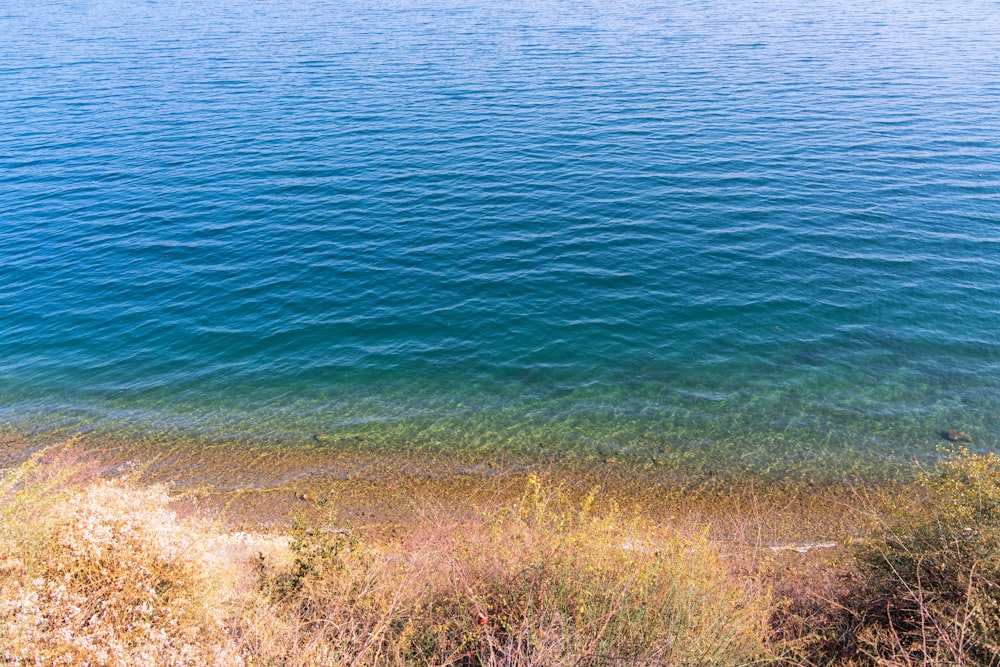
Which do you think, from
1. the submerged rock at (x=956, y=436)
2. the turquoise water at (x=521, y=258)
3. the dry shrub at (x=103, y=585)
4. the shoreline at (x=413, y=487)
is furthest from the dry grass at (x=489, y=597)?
the submerged rock at (x=956, y=436)

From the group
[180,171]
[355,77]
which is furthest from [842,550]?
[355,77]

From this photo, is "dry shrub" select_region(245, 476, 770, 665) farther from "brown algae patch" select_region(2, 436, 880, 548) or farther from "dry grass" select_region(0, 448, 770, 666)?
"brown algae patch" select_region(2, 436, 880, 548)

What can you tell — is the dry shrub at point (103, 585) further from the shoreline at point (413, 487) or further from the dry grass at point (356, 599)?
the shoreline at point (413, 487)

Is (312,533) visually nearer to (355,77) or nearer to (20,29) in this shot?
(355,77)

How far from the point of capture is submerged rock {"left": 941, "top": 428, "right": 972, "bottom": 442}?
1673 cm

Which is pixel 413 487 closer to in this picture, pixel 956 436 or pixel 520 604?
pixel 520 604

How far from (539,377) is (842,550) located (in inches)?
388

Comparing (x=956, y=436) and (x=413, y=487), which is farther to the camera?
(x=956, y=436)

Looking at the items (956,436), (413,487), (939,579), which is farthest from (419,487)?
(956,436)

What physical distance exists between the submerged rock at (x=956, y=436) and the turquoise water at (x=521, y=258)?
254 mm

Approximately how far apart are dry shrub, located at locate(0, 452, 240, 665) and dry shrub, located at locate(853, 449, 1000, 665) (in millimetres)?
9065

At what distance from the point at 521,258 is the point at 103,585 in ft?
63.7

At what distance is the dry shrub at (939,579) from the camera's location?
8289mm

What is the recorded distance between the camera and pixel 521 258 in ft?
85.7
